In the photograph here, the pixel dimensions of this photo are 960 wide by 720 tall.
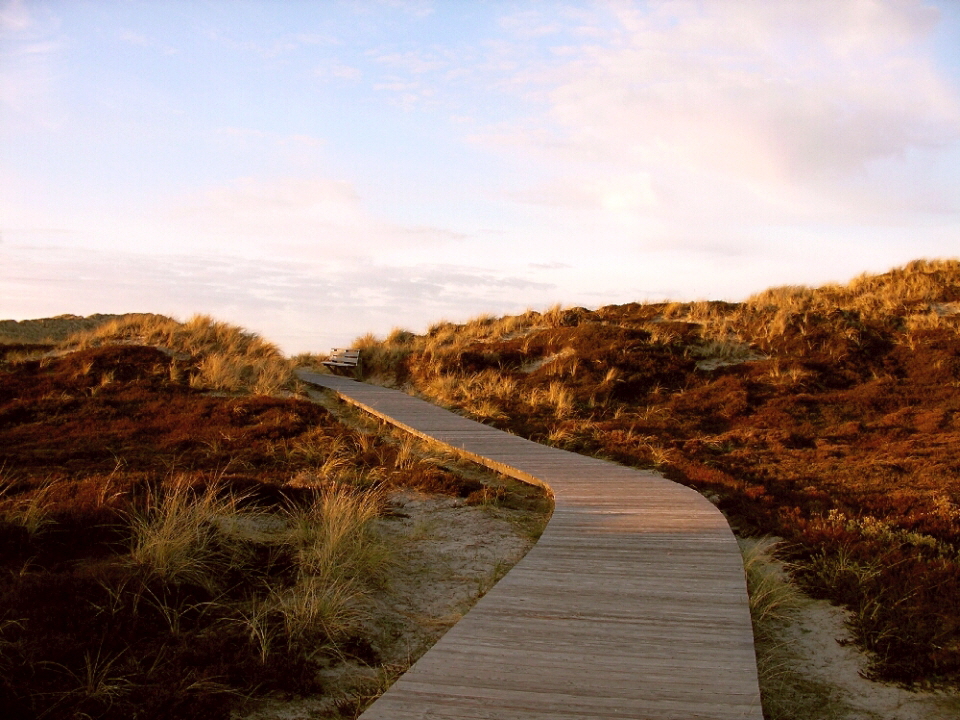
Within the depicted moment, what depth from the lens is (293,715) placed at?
471cm

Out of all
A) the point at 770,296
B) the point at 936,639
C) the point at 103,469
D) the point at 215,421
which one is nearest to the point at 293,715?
the point at 936,639

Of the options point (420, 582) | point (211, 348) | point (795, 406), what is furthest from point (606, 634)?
point (211, 348)

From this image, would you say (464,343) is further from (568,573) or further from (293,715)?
(293,715)

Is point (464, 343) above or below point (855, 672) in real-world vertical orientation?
above

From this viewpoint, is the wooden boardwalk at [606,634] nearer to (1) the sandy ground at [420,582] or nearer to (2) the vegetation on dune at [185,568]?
(1) the sandy ground at [420,582]

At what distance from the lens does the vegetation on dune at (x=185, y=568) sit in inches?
186

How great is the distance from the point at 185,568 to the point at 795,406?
12856mm

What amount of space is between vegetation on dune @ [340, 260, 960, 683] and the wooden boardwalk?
1346mm

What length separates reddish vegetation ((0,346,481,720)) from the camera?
4.60 metres

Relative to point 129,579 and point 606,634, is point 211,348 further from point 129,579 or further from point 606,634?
point 606,634

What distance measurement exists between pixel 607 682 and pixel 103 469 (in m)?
9.29

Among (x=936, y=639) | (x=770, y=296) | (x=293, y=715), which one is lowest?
(x=293, y=715)

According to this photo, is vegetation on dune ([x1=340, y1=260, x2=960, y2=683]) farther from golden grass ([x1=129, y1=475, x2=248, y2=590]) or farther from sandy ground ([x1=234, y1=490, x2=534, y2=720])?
golden grass ([x1=129, y1=475, x2=248, y2=590])

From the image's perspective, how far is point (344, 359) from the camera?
2555cm
